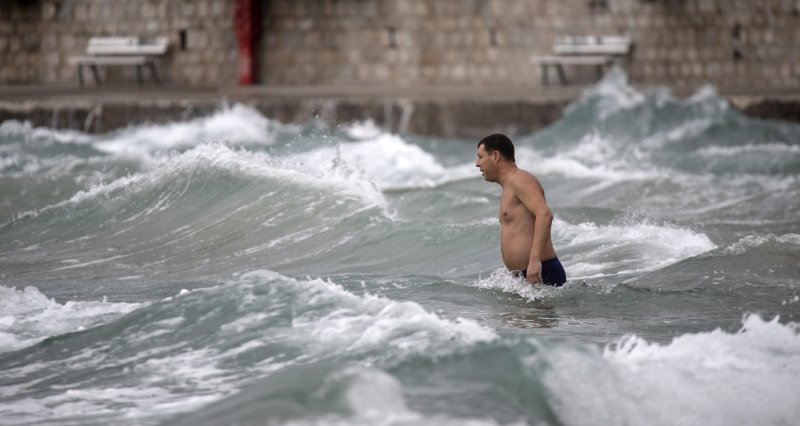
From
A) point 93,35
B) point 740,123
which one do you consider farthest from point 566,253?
point 93,35

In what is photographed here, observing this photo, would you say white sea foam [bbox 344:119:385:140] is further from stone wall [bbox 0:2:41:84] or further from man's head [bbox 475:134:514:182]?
man's head [bbox 475:134:514:182]

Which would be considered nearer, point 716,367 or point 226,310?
point 716,367

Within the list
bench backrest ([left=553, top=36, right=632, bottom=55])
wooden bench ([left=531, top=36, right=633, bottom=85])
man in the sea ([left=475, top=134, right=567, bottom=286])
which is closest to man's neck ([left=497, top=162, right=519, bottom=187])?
man in the sea ([left=475, top=134, right=567, bottom=286])

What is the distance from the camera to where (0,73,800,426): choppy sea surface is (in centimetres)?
579

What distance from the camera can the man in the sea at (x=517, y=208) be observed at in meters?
7.71

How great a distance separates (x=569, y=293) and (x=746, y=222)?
14.5ft

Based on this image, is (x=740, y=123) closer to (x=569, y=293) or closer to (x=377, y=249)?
(x=377, y=249)

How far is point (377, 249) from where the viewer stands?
10.4 metres

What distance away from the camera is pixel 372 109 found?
1758 centimetres

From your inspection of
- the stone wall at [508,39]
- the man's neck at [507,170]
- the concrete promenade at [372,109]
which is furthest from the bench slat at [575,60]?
the man's neck at [507,170]

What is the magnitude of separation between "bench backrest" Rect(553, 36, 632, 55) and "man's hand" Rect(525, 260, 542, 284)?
12741mm

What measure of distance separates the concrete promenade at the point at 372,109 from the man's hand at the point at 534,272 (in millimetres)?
9891

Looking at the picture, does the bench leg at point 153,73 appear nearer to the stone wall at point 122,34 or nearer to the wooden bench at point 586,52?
the stone wall at point 122,34

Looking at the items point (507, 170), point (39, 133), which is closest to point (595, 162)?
point (39, 133)
